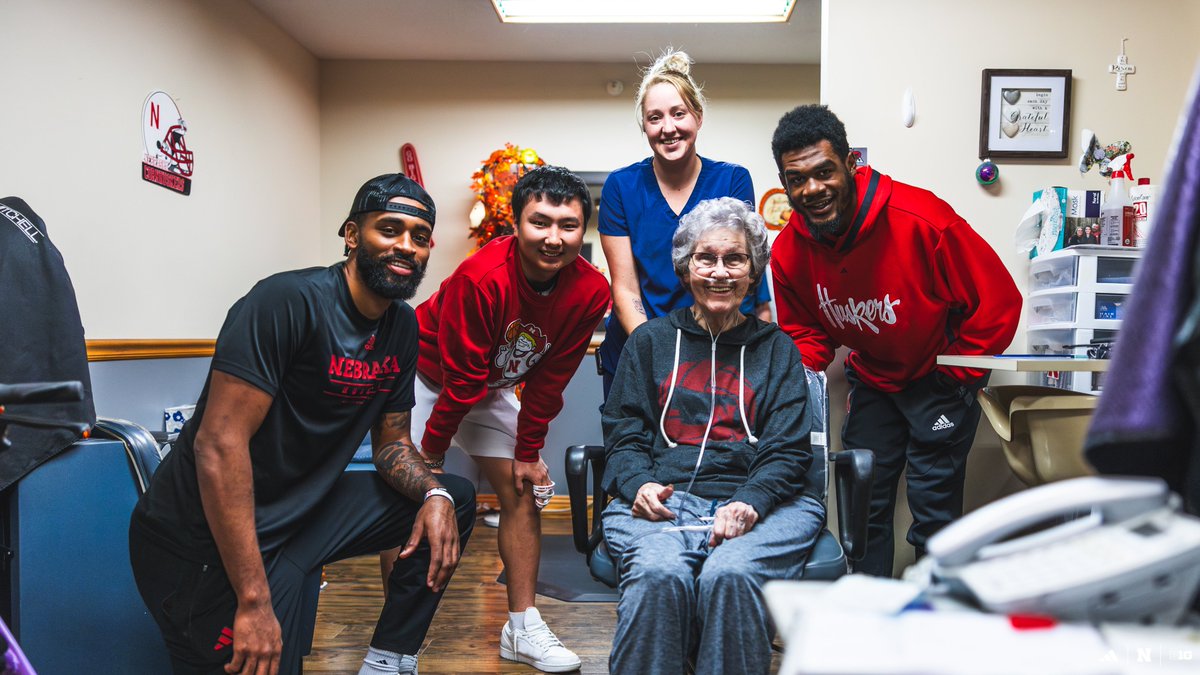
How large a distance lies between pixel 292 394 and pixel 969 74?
241 cm

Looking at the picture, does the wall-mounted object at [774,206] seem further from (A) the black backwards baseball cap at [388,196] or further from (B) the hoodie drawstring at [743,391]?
(A) the black backwards baseball cap at [388,196]

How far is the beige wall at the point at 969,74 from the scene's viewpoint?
2746 millimetres

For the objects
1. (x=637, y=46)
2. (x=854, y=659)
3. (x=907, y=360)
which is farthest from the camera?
(x=637, y=46)

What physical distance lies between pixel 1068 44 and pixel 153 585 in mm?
3144

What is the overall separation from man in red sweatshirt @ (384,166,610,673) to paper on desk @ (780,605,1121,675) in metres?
1.58

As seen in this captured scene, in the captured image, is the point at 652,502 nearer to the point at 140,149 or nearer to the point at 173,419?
the point at 173,419

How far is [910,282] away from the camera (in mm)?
2256

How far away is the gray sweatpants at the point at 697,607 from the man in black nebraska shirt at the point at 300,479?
0.55m

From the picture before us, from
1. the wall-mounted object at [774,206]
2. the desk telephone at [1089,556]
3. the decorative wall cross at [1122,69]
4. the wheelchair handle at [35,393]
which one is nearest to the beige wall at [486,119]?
the wall-mounted object at [774,206]

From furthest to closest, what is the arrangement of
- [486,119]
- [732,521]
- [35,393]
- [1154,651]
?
1. [486,119]
2. [732,521]
3. [35,393]
4. [1154,651]

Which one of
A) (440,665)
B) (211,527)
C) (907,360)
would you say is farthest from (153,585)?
(907,360)

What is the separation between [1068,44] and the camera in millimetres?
2760

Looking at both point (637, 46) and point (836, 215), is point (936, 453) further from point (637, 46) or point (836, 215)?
point (637, 46)

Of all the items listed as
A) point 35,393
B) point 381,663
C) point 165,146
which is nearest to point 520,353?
point 381,663
